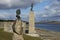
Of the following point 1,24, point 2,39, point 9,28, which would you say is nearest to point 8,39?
point 2,39

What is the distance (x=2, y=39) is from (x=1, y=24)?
847 inches

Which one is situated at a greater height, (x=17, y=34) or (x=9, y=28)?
(x=17, y=34)

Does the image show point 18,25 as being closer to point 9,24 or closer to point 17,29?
point 17,29

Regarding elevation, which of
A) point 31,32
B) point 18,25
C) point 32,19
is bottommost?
point 31,32

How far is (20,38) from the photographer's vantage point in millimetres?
7738

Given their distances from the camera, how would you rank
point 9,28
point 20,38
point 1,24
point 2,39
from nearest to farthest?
1. point 20,38
2. point 2,39
3. point 9,28
4. point 1,24

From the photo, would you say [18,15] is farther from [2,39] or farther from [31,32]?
[31,32]

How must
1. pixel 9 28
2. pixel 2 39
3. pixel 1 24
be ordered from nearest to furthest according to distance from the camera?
pixel 2 39
pixel 9 28
pixel 1 24

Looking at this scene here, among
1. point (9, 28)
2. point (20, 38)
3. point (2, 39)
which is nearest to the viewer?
point (20, 38)

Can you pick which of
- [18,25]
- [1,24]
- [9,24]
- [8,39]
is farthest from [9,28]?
[18,25]

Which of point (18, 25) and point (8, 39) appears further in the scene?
point (8, 39)

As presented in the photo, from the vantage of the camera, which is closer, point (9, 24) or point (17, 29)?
point (17, 29)

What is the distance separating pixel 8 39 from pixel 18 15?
14962 mm

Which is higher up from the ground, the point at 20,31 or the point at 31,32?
the point at 20,31
